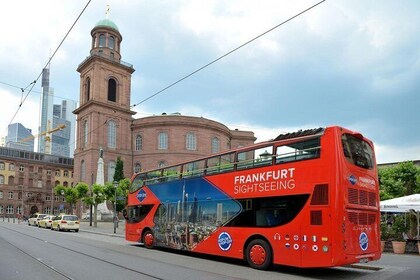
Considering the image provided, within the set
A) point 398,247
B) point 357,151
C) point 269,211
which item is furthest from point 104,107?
point 357,151

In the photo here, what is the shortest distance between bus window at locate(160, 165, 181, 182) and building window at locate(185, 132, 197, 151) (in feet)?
171

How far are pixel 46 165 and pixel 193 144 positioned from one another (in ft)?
159

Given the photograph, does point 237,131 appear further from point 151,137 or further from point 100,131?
point 100,131

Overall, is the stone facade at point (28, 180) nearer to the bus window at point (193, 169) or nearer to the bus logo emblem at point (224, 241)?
the bus window at point (193, 169)

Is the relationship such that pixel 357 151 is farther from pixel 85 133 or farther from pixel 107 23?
pixel 107 23

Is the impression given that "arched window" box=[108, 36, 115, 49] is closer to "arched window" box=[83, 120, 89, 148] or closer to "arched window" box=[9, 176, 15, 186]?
"arched window" box=[83, 120, 89, 148]

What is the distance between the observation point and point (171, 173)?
17703 mm

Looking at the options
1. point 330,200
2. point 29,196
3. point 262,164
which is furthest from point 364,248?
point 29,196

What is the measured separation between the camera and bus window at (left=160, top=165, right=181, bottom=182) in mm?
17312

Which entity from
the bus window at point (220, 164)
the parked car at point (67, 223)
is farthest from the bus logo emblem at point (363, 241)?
the parked car at point (67, 223)

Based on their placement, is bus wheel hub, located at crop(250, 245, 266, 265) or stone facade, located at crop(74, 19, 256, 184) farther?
stone facade, located at crop(74, 19, 256, 184)

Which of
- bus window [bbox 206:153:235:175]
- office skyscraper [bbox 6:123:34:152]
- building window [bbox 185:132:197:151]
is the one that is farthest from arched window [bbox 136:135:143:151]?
bus window [bbox 206:153:235:175]

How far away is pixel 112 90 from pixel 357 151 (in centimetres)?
6265

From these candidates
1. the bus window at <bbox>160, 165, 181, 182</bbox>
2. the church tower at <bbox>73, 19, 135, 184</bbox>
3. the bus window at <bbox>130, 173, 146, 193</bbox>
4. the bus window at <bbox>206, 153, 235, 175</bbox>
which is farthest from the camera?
the church tower at <bbox>73, 19, 135, 184</bbox>
